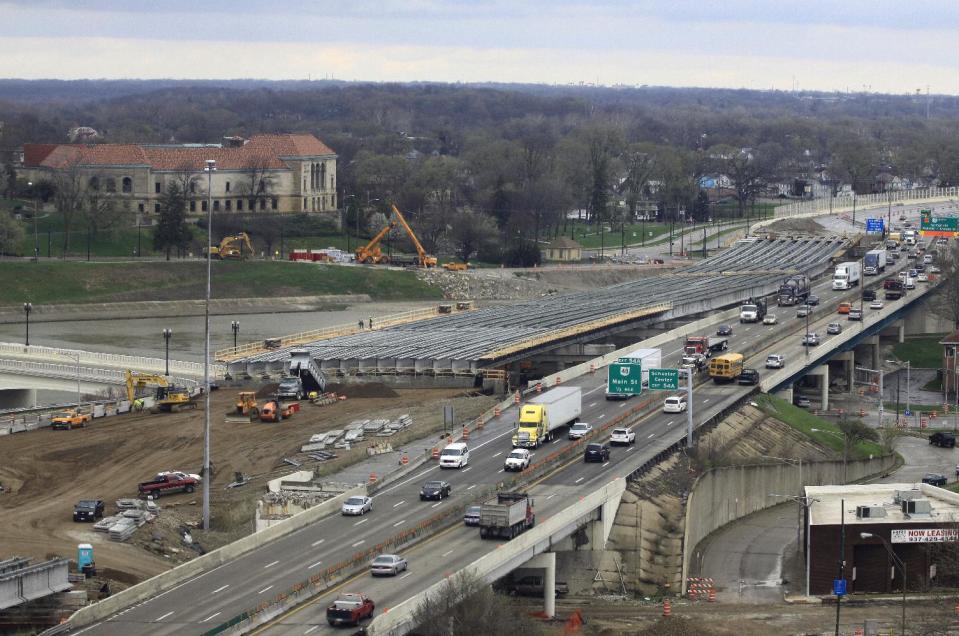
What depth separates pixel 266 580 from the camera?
46.8m

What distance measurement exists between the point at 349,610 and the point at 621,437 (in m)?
26.7

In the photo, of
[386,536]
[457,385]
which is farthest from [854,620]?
[457,385]

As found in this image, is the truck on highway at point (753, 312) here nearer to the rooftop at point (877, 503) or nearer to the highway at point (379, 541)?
the highway at point (379, 541)

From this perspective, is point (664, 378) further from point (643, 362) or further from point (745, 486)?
point (643, 362)

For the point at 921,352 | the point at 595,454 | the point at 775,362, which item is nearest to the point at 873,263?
the point at 921,352

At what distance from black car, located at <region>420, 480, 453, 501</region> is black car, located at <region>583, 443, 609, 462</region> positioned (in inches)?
310

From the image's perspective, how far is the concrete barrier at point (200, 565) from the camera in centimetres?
4353

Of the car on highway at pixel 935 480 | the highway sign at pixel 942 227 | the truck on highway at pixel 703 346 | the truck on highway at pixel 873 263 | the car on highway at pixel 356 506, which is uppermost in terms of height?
the highway sign at pixel 942 227

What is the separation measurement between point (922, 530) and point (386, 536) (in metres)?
16.9

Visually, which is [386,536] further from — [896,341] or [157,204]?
[157,204]

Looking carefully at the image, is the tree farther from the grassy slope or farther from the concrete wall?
the concrete wall

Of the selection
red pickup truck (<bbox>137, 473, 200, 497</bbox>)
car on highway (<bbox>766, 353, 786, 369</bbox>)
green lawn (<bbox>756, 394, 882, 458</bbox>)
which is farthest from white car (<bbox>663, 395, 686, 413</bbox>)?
red pickup truck (<bbox>137, 473, 200, 497</bbox>)

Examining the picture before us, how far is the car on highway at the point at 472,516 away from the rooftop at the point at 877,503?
1086cm

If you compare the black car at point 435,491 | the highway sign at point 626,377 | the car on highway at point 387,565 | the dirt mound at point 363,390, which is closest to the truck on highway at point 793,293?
the dirt mound at point 363,390
